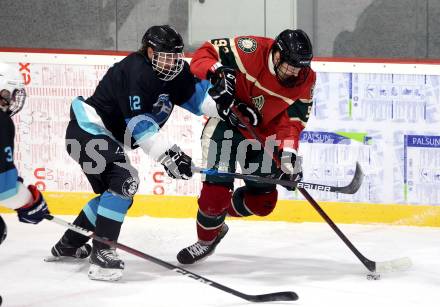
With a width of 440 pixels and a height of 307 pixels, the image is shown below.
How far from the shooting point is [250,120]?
3520 mm

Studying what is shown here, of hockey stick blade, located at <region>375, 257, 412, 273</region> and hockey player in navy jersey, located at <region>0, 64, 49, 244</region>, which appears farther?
hockey stick blade, located at <region>375, 257, 412, 273</region>

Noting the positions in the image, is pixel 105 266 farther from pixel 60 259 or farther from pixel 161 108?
pixel 161 108

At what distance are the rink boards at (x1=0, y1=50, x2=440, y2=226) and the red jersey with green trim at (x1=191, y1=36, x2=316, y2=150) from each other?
103 centimetres

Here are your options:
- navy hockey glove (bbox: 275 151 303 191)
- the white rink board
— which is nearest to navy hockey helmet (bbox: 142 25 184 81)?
navy hockey glove (bbox: 275 151 303 191)

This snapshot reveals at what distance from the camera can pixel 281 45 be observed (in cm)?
332

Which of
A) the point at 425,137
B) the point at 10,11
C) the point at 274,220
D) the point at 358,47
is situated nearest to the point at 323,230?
the point at 274,220

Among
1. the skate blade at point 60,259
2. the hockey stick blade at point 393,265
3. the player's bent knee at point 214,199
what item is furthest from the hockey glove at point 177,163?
the hockey stick blade at point 393,265

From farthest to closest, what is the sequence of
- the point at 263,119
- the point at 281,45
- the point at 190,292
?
the point at 263,119 < the point at 281,45 < the point at 190,292

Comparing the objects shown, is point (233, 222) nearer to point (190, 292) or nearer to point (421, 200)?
point (421, 200)

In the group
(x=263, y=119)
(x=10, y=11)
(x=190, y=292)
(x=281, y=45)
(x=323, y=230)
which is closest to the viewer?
(x=190, y=292)

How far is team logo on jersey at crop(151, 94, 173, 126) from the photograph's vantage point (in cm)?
335

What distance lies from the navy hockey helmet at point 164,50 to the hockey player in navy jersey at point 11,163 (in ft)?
2.29

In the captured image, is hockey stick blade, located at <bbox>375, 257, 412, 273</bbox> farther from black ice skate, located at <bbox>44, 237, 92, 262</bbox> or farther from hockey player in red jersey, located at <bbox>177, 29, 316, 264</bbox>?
black ice skate, located at <bbox>44, 237, 92, 262</bbox>

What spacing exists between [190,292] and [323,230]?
4.98 ft
